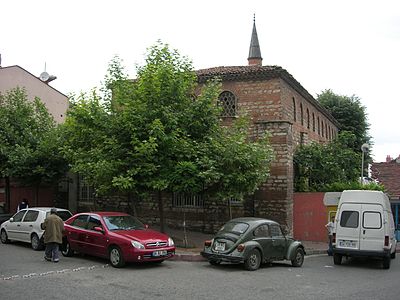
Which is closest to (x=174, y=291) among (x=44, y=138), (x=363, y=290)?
(x=363, y=290)

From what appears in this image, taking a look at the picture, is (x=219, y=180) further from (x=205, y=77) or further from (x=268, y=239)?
(x=205, y=77)

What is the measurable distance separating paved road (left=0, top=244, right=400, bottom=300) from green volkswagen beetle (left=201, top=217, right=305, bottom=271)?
331mm

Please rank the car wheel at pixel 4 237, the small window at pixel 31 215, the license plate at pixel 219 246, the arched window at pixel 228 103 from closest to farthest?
the license plate at pixel 219 246
the small window at pixel 31 215
the car wheel at pixel 4 237
the arched window at pixel 228 103

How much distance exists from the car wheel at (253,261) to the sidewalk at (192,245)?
7.37 feet

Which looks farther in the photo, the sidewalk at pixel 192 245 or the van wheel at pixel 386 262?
the sidewalk at pixel 192 245

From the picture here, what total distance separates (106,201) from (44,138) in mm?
4579

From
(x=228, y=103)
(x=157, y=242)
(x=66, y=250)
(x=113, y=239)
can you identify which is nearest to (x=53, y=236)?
(x=66, y=250)

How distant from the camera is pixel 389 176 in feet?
88.3

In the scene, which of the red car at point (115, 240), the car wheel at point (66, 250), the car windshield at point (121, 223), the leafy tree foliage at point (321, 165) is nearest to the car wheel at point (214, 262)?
the red car at point (115, 240)

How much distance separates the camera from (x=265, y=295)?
30.1 ft

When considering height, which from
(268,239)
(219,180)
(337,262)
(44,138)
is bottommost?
(337,262)

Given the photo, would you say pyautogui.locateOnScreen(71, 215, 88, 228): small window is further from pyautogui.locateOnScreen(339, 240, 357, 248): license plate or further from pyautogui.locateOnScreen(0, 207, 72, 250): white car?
pyautogui.locateOnScreen(339, 240, 357, 248): license plate

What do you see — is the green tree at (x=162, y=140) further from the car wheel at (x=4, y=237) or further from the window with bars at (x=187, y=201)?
the window with bars at (x=187, y=201)

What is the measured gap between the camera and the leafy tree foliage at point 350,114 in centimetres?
4328
